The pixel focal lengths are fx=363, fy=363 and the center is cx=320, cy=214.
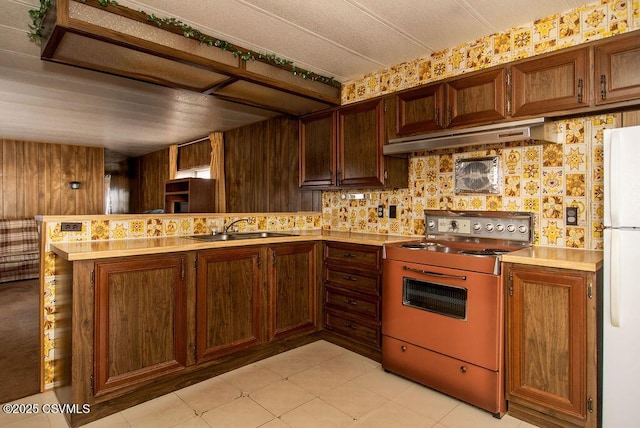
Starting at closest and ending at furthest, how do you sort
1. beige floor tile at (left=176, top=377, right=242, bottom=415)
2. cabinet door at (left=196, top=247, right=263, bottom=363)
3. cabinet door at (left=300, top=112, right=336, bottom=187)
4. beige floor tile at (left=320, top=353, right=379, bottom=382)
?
beige floor tile at (left=176, top=377, right=242, bottom=415) → cabinet door at (left=196, top=247, right=263, bottom=363) → beige floor tile at (left=320, top=353, right=379, bottom=382) → cabinet door at (left=300, top=112, right=336, bottom=187)

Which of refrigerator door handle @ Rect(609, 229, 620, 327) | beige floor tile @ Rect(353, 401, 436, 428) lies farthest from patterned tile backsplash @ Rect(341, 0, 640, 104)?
beige floor tile @ Rect(353, 401, 436, 428)

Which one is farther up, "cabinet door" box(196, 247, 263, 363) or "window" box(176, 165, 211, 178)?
"window" box(176, 165, 211, 178)

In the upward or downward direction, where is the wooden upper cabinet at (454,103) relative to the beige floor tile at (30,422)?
upward

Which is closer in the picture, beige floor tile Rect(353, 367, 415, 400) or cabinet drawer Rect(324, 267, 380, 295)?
beige floor tile Rect(353, 367, 415, 400)

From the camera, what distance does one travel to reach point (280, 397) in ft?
7.43

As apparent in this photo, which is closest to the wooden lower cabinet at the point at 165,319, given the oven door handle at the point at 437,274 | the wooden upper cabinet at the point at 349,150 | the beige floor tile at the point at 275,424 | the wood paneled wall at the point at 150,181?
the beige floor tile at the point at 275,424

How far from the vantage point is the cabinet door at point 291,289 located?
2879mm

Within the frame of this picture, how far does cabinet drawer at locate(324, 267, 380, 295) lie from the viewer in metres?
2.79

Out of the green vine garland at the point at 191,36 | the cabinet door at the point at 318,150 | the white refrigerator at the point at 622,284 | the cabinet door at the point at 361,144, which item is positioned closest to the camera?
the white refrigerator at the point at 622,284

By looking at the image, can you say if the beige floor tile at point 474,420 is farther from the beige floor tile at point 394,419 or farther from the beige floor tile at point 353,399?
the beige floor tile at point 353,399

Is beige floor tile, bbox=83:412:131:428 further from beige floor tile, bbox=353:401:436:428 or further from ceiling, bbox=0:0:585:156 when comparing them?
ceiling, bbox=0:0:585:156

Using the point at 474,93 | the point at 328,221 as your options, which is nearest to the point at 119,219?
the point at 328,221

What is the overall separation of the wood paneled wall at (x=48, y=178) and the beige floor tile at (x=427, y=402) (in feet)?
22.7

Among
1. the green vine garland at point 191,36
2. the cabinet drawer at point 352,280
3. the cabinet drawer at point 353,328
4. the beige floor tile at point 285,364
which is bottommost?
the beige floor tile at point 285,364
